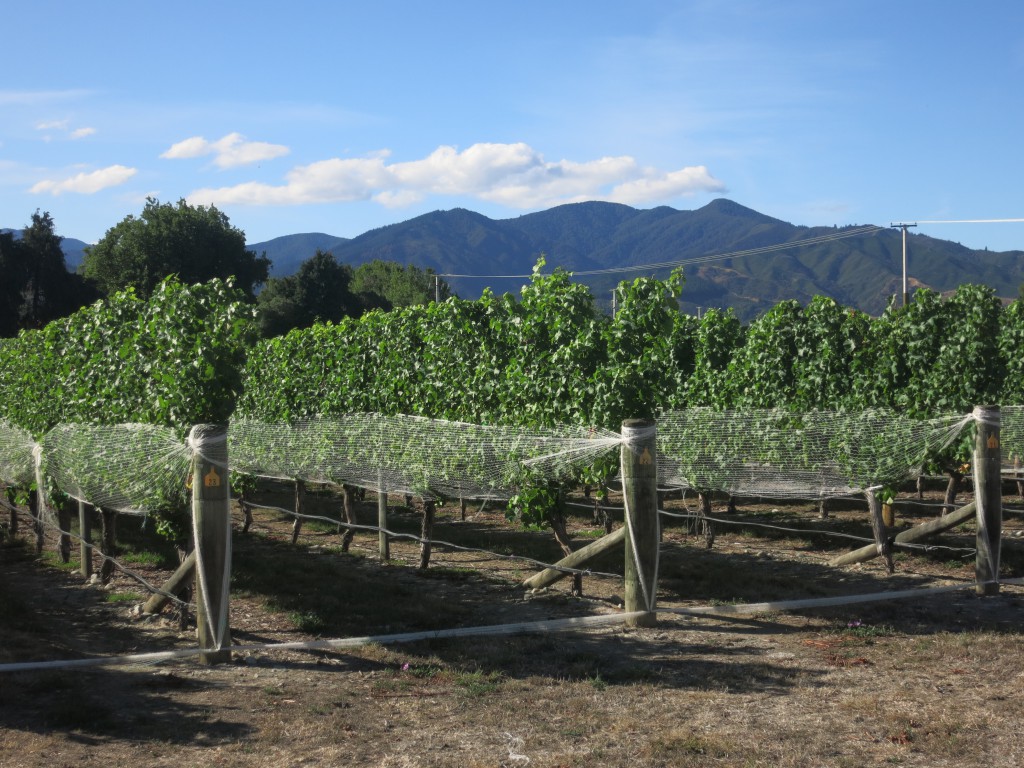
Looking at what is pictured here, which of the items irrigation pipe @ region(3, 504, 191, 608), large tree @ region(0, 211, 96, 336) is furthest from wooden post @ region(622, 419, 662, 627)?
large tree @ region(0, 211, 96, 336)

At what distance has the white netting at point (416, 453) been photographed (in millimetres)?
8930

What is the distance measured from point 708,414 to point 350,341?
585cm

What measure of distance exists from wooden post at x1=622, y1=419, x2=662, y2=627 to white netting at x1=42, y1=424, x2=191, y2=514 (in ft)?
11.6

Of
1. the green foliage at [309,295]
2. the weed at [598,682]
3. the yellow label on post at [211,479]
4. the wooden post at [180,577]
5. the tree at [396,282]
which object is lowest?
the weed at [598,682]

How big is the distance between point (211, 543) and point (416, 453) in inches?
161

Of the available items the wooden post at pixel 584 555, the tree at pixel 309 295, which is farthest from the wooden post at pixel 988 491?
the tree at pixel 309 295

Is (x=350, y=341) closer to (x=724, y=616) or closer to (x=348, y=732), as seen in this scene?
(x=724, y=616)

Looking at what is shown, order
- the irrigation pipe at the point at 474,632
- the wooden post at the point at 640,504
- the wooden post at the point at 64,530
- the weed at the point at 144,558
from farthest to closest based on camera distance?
the wooden post at the point at 64,530, the weed at the point at 144,558, the wooden post at the point at 640,504, the irrigation pipe at the point at 474,632

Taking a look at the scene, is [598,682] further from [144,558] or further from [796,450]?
[144,558]

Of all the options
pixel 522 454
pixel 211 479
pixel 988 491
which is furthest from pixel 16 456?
pixel 988 491

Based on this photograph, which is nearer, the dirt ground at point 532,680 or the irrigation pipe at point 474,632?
the dirt ground at point 532,680

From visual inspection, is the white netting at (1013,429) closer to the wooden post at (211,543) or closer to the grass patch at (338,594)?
the grass patch at (338,594)

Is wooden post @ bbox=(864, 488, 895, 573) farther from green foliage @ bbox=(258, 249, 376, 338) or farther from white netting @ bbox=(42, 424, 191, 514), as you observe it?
green foliage @ bbox=(258, 249, 376, 338)

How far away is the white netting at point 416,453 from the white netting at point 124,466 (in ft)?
3.84
